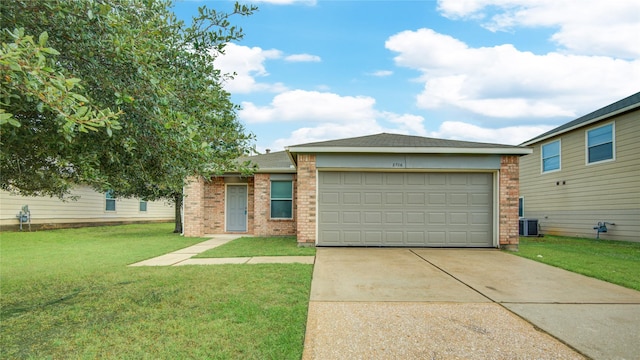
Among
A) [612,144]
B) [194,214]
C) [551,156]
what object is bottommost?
[194,214]

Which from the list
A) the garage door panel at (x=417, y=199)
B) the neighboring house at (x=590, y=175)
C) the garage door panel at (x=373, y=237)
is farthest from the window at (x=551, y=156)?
the garage door panel at (x=373, y=237)

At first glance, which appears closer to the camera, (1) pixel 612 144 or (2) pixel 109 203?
(1) pixel 612 144

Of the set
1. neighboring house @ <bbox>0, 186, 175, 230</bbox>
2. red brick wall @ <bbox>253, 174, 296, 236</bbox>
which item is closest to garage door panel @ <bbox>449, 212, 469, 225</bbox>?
red brick wall @ <bbox>253, 174, 296, 236</bbox>

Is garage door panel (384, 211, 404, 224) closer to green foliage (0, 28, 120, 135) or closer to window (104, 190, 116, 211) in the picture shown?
green foliage (0, 28, 120, 135)

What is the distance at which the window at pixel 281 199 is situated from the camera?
13031mm

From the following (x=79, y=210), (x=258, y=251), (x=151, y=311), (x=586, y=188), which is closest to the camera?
(x=151, y=311)

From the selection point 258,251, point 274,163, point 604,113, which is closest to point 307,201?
A: point 258,251

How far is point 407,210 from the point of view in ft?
32.1

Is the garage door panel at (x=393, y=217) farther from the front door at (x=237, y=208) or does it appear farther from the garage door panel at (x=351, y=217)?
the front door at (x=237, y=208)

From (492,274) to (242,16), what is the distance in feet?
19.5

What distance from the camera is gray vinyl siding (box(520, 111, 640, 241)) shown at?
11352mm

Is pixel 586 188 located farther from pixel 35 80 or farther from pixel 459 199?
pixel 35 80

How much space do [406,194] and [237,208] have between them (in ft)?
23.0

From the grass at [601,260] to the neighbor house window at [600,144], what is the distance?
3.30 meters
